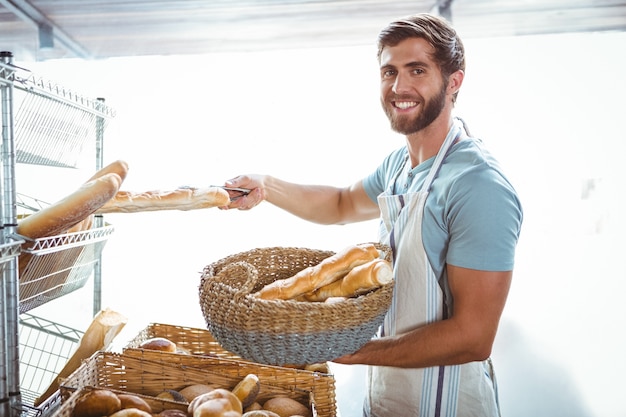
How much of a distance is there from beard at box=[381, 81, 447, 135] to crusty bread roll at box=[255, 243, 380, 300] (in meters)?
0.43

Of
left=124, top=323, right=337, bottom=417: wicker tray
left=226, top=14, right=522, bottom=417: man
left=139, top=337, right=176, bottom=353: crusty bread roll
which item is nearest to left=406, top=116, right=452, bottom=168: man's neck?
left=226, top=14, right=522, bottom=417: man

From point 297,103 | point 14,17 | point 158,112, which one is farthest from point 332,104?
point 14,17

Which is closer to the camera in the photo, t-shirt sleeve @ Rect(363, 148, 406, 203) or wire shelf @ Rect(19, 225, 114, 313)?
wire shelf @ Rect(19, 225, 114, 313)

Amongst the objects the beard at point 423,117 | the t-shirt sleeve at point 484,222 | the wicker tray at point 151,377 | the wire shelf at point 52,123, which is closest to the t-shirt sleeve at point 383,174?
the beard at point 423,117

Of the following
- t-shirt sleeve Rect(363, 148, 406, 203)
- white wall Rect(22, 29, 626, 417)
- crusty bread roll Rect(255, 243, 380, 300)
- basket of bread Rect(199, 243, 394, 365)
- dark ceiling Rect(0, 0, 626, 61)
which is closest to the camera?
basket of bread Rect(199, 243, 394, 365)

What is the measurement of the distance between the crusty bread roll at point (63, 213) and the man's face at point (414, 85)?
32.3 inches

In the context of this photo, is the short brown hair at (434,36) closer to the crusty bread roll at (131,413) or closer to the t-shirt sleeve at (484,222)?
the t-shirt sleeve at (484,222)

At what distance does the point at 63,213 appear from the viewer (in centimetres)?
127

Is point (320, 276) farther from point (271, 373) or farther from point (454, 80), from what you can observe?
point (454, 80)

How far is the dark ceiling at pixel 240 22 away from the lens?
6.69 ft

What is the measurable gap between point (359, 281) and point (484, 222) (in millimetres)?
Result: 341

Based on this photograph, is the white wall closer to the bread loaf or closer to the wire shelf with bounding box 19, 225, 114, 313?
the wire shelf with bounding box 19, 225, 114, 313

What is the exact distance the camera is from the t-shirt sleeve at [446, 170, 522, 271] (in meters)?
1.23

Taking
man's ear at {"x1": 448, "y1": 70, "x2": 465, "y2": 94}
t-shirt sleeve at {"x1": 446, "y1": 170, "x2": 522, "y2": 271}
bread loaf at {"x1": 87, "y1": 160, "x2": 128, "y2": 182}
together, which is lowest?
t-shirt sleeve at {"x1": 446, "y1": 170, "x2": 522, "y2": 271}
